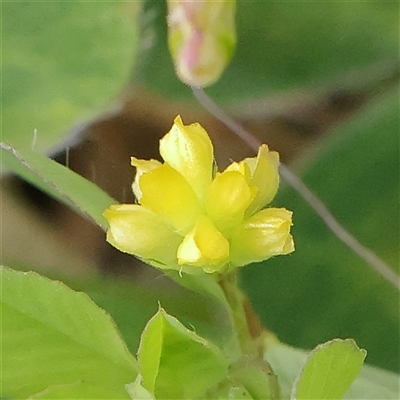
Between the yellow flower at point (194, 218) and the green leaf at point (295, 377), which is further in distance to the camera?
the green leaf at point (295, 377)

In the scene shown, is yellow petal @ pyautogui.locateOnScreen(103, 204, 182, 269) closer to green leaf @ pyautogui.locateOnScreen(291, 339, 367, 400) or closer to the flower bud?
green leaf @ pyautogui.locateOnScreen(291, 339, 367, 400)

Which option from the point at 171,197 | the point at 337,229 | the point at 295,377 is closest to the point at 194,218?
the point at 171,197

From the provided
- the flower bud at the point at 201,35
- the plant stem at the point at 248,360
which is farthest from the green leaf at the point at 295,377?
the flower bud at the point at 201,35

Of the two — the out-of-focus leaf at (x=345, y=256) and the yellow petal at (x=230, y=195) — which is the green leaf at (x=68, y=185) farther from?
the out-of-focus leaf at (x=345, y=256)

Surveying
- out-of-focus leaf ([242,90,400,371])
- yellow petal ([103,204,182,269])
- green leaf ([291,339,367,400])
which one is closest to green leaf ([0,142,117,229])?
yellow petal ([103,204,182,269])

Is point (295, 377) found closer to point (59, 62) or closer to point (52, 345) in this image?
point (52, 345)

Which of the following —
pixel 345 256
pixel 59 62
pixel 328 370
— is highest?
pixel 59 62
